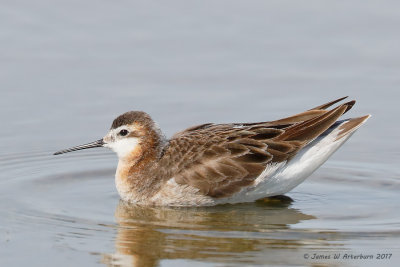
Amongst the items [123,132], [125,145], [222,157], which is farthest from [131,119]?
[222,157]

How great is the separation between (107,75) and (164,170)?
4.29 metres

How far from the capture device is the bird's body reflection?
11094 mm

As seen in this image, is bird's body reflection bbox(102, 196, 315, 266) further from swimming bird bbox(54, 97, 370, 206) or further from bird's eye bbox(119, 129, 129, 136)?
bird's eye bbox(119, 129, 129, 136)

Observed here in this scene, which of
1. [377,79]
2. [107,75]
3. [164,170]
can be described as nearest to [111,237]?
[164,170]

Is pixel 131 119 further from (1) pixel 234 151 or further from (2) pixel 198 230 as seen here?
(2) pixel 198 230

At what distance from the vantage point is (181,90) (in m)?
17.0

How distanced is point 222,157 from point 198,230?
5.59 ft

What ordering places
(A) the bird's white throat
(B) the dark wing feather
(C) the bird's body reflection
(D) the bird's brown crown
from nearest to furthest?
(C) the bird's body reflection < (B) the dark wing feather < (D) the bird's brown crown < (A) the bird's white throat

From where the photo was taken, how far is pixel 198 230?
12.1 m

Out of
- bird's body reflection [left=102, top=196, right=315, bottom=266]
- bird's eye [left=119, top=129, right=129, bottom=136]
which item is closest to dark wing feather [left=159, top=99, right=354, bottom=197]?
bird's body reflection [left=102, top=196, right=315, bottom=266]

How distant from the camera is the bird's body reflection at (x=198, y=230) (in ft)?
36.4

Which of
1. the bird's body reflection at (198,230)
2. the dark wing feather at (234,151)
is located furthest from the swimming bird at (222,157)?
the bird's body reflection at (198,230)

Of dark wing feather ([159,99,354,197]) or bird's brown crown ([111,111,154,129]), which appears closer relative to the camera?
dark wing feather ([159,99,354,197])

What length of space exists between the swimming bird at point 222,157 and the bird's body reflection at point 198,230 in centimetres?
24
